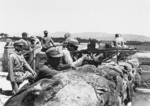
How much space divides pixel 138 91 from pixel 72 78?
7.56 meters

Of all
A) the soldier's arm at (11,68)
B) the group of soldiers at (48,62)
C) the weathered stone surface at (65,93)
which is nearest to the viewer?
the weathered stone surface at (65,93)

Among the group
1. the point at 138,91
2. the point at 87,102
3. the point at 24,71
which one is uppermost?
the point at 87,102

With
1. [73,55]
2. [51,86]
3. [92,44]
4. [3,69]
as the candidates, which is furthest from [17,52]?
[3,69]

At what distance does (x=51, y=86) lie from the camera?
10.8 ft

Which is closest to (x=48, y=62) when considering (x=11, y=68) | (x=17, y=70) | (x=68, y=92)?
(x=68, y=92)

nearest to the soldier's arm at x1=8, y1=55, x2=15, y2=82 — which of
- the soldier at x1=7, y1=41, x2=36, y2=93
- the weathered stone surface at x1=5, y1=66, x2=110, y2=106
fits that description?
the soldier at x1=7, y1=41, x2=36, y2=93

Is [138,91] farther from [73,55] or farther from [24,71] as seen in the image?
[24,71]

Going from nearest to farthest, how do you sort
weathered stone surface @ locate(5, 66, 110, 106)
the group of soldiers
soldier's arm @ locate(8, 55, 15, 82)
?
weathered stone surface @ locate(5, 66, 110, 106) < the group of soldiers < soldier's arm @ locate(8, 55, 15, 82)

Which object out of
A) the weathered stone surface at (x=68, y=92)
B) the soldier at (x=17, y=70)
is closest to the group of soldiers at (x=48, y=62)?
the soldier at (x=17, y=70)

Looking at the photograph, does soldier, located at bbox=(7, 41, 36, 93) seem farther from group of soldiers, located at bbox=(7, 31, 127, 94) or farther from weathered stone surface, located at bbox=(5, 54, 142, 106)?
weathered stone surface, located at bbox=(5, 54, 142, 106)

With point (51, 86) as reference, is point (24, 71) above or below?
below

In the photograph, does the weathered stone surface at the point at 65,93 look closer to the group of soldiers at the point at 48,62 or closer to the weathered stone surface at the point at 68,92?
the weathered stone surface at the point at 68,92

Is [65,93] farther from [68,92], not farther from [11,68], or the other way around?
[11,68]

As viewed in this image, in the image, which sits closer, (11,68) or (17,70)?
(11,68)
